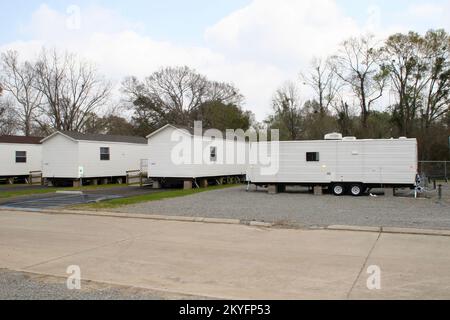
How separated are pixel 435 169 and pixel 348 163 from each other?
17816mm

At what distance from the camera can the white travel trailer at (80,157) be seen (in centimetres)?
2919

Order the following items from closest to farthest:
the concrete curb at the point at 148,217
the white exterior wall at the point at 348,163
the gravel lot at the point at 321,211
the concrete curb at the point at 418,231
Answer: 1. the concrete curb at the point at 418,231
2. the gravel lot at the point at 321,211
3. the concrete curb at the point at 148,217
4. the white exterior wall at the point at 348,163

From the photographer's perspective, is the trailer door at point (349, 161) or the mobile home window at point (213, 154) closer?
the trailer door at point (349, 161)

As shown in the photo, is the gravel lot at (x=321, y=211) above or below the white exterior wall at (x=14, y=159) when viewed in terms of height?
below

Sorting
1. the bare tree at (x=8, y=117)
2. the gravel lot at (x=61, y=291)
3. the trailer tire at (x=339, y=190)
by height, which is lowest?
the gravel lot at (x=61, y=291)

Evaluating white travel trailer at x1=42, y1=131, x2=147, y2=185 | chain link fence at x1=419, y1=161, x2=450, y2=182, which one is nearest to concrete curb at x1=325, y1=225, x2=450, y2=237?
white travel trailer at x1=42, y1=131, x2=147, y2=185

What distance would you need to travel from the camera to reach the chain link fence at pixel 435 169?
34.4 m

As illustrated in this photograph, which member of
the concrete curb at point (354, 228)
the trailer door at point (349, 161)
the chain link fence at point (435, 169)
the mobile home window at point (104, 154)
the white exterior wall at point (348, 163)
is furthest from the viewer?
the chain link fence at point (435, 169)

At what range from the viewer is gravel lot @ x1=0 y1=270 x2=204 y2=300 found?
5.68 m

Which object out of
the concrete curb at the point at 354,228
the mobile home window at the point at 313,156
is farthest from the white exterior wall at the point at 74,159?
the concrete curb at the point at 354,228

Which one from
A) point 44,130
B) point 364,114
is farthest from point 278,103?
point 44,130

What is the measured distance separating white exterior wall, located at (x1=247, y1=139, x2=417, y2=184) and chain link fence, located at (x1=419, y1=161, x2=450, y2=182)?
50.0 feet

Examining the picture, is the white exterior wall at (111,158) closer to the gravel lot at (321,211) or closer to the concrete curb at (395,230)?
the gravel lot at (321,211)

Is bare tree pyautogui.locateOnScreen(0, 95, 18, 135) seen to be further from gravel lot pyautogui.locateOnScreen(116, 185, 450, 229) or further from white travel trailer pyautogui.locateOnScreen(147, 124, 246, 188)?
gravel lot pyautogui.locateOnScreen(116, 185, 450, 229)
